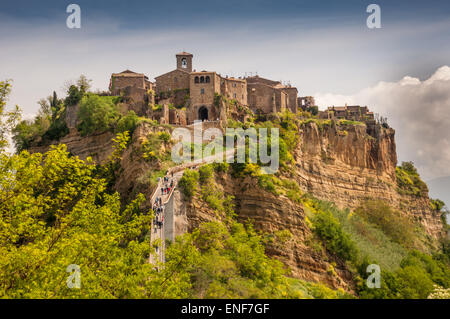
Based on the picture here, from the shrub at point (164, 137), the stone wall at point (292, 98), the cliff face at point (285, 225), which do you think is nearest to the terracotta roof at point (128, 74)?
the shrub at point (164, 137)

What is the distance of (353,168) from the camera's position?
68.6 metres

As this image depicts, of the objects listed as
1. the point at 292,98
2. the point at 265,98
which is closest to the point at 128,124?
the point at 265,98

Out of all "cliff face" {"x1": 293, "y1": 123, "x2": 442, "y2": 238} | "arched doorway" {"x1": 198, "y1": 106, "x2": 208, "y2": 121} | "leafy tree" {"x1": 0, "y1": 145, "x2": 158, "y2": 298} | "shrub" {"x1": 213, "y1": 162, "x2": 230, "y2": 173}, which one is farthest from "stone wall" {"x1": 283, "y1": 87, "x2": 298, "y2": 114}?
"leafy tree" {"x1": 0, "y1": 145, "x2": 158, "y2": 298}

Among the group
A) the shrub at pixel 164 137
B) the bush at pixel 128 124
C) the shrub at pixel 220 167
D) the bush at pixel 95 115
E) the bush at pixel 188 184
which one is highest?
the bush at pixel 95 115

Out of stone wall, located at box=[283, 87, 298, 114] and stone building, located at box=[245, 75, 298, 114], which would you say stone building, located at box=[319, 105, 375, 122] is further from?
stone building, located at box=[245, 75, 298, 114]

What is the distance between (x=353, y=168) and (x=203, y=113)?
26819mm

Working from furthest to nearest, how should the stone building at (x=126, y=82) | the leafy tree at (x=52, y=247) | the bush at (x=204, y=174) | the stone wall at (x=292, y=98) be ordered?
the stone wall at (x=292, y=98) → the stone building at (x=126, y=82) → the bush at (x=204, y=174) → the leafy tree at (x=52, y=247)

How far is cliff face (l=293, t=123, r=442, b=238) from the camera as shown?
60344 mm

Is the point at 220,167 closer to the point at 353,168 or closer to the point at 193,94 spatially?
the point at 193,94

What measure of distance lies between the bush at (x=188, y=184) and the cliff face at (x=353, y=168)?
2417cm

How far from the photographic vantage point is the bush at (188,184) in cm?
3244

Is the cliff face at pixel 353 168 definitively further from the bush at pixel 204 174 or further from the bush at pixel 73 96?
the bush at pixel 73 96
